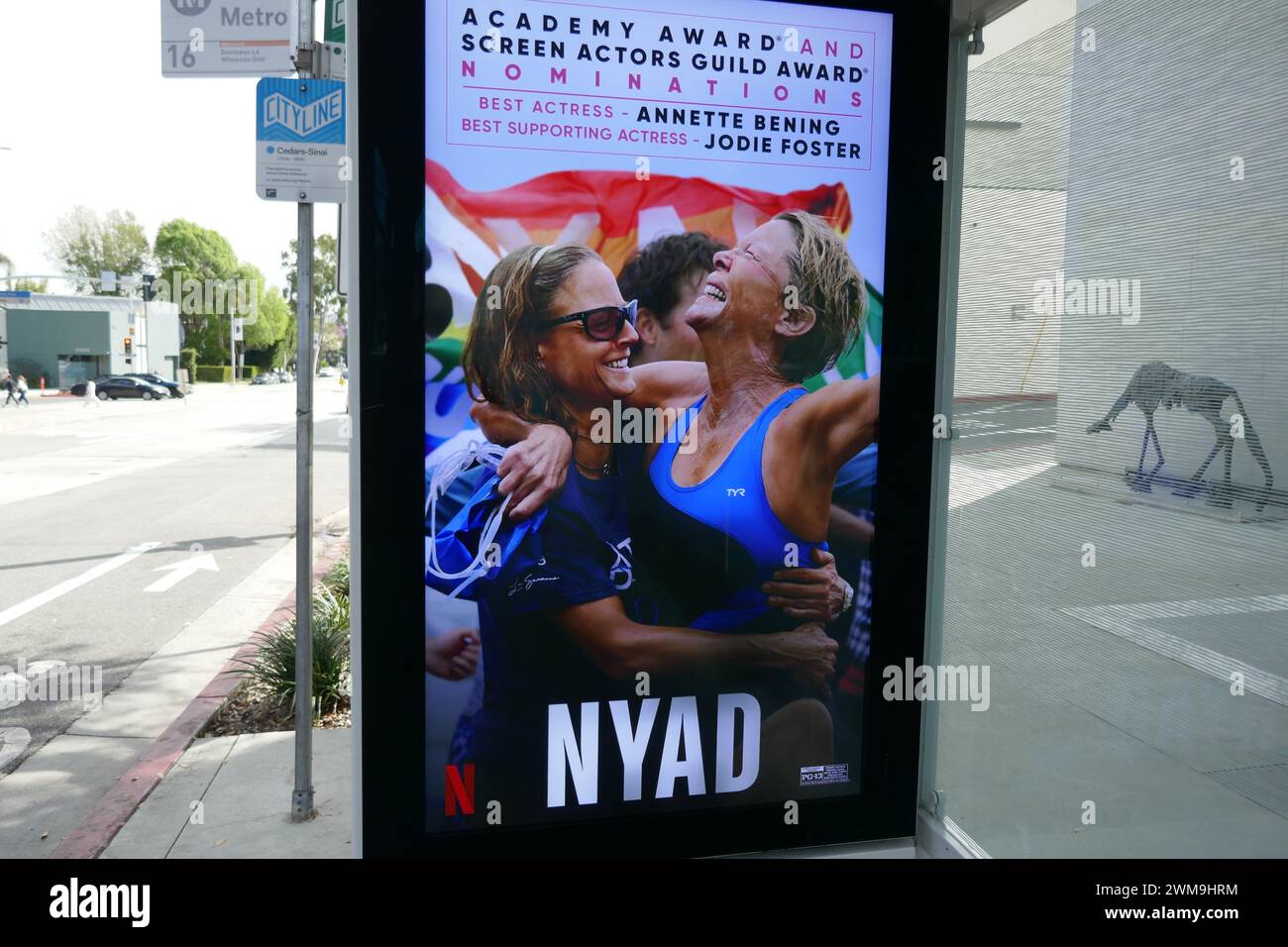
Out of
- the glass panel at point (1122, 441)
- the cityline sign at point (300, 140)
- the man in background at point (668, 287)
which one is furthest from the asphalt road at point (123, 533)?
the glass panel at point (1122, 441)

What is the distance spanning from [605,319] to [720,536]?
2.67ft

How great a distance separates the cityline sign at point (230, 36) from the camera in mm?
5203

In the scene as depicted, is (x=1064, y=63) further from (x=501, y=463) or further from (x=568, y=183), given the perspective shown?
(x=501, y=463)

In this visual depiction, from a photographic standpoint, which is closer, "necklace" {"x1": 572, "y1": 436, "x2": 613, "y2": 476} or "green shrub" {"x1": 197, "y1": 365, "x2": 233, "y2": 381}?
"necklace" {"x1": 572, "y1": 436, "x2": 613, "y2": 476}

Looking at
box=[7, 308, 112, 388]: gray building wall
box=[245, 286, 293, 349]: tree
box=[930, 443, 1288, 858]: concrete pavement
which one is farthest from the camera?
box=[245, 286, 293, 349]: tree

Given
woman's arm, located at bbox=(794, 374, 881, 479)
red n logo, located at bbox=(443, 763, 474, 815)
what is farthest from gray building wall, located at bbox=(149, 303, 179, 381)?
woman's arm, located at bbox=(794, 374, 881, 479)

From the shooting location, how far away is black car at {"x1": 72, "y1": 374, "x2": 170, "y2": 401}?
49.6 metres

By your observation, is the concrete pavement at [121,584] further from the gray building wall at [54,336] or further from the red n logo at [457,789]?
the gray building wall at [54,336]

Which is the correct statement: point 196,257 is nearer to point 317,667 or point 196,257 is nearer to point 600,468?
point 317,667

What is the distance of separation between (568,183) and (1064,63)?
1.66m

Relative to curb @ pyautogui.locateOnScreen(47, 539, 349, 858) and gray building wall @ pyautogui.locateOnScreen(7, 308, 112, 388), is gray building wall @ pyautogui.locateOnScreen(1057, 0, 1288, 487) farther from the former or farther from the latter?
gray building wall @ pyautogui.locateOnScreen(7, 308, 112, 388)

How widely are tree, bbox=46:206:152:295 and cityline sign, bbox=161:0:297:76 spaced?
95.3 m
